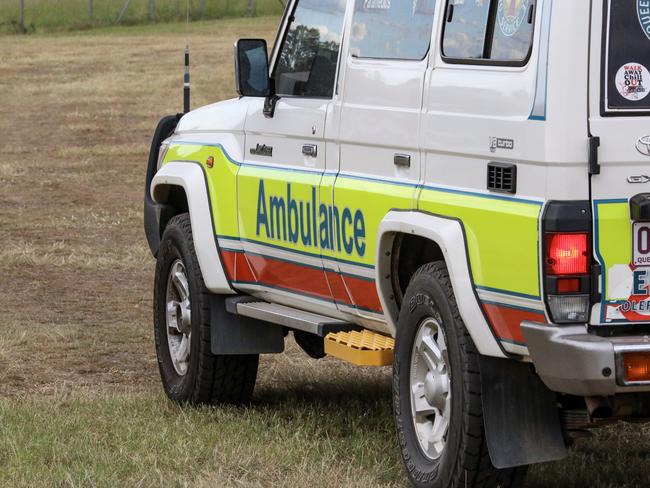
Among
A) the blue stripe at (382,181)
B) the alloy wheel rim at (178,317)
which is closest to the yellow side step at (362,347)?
the blue stripe at (382,181)

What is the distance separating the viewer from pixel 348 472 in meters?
6.34

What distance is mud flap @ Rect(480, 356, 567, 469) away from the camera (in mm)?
5543

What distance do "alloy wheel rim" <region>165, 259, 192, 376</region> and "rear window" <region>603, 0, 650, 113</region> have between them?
10.6 ft

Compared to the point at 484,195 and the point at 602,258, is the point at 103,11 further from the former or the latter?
the point at 602,258

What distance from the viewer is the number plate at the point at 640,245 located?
516 cm

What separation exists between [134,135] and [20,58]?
11.5m

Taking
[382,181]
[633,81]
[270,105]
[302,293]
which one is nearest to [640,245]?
[633,81]

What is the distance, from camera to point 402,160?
19.8ft

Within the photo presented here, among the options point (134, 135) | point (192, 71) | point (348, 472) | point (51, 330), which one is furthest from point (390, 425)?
point (192, 71)

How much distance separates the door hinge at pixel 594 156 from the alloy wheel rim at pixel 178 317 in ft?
10.5

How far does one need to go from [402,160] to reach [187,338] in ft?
7.78

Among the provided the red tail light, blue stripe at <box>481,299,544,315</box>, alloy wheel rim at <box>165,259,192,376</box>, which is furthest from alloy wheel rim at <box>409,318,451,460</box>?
alloy wheel rim at <box>165,259,192,376</box>

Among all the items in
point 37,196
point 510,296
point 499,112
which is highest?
point 499,112

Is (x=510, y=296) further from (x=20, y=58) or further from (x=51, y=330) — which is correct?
(x=20, y=58)
